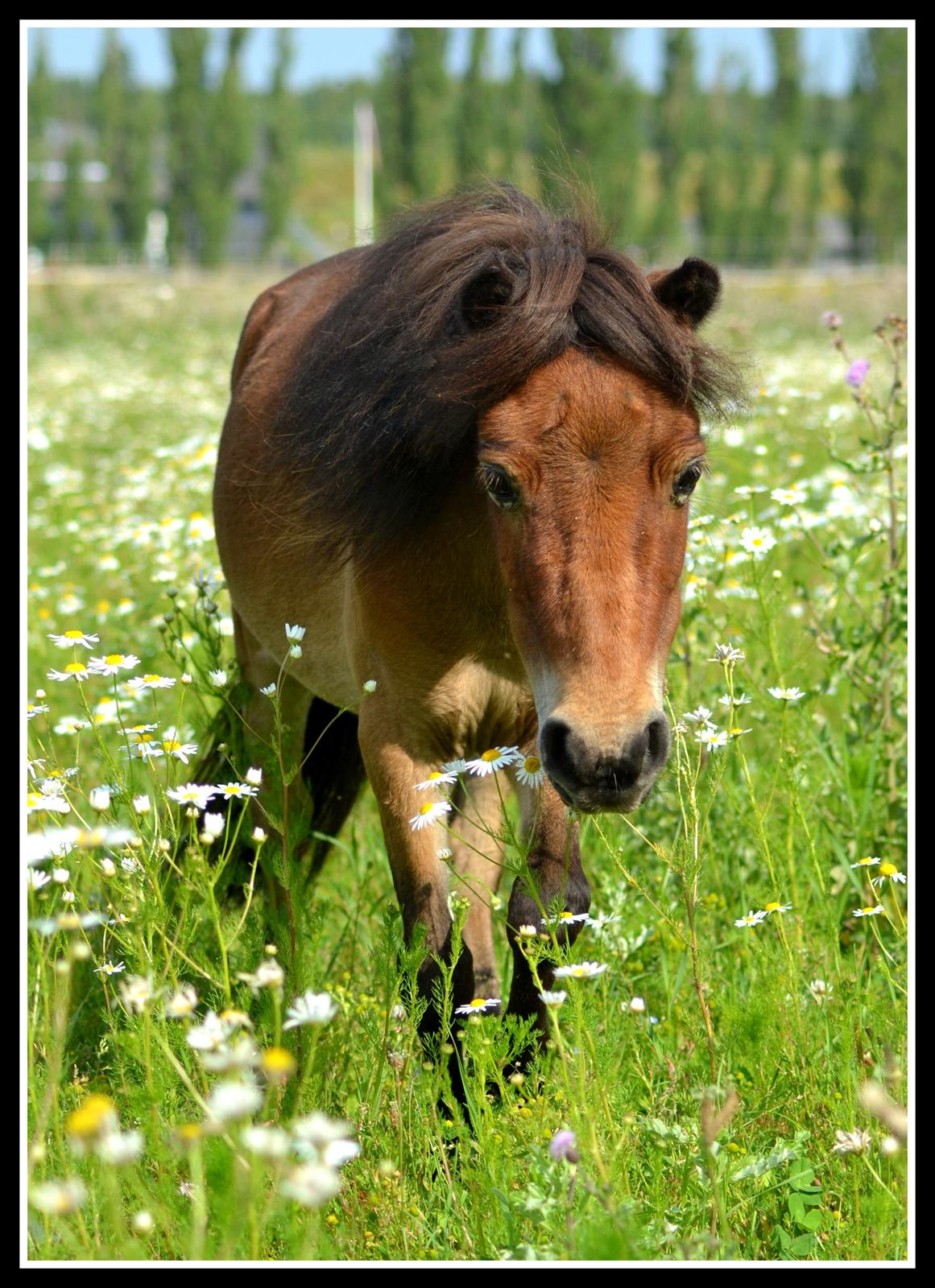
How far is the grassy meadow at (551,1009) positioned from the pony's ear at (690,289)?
292 mm

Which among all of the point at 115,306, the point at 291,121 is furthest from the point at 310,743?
the point at 291,121

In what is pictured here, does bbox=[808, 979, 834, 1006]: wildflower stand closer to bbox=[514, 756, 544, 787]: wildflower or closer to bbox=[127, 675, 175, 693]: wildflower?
bbox=[514, 756, 544, 787]: wildflower

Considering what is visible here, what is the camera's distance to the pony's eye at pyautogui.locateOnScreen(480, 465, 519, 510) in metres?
2.52

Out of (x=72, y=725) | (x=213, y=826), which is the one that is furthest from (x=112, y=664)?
(x=213, y=826)

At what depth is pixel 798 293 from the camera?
30.7m

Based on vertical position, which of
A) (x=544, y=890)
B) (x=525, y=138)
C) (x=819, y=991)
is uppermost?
(x=525, y=138)

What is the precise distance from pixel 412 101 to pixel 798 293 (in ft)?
41.6

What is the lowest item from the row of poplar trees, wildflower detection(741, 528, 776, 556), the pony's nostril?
the pony's nostril

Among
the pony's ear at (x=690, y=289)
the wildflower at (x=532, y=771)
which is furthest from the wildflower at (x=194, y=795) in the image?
the pony's ear at (x=690, y=289)

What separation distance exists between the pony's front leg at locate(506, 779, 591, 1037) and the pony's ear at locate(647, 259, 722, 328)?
3.84ft

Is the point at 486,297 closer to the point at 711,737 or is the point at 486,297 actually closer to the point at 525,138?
the point at 711,737

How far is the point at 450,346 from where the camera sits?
271cm

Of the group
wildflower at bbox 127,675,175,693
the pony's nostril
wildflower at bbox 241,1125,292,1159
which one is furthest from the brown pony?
wildflower at bbox 241,1125,292,1159

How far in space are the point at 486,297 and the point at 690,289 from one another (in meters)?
0.49
